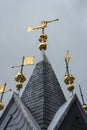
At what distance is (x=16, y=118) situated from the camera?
47.7 feet

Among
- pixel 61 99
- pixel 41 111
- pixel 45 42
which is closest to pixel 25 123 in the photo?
pixel 41 111

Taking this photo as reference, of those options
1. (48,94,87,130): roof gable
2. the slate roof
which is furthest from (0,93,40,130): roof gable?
(48,94,87,130): roof gable

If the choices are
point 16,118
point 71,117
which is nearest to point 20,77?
point 16,118

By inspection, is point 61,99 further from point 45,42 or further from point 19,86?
point 45,42

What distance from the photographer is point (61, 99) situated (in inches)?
653

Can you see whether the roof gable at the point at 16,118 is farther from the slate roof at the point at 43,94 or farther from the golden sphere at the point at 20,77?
the golden sphere at the point at 20,77

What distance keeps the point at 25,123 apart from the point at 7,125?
1396 mm

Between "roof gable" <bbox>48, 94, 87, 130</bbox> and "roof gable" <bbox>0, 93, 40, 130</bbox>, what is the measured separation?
908 millimetres

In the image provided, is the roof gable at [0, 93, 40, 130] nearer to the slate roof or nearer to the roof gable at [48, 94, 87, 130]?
the slate roof

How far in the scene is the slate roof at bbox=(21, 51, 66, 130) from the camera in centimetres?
1423

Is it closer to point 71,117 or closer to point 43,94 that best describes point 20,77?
point 43,94

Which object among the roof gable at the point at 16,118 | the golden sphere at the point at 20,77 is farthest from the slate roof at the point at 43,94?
the golden sphere at the point at 20,77

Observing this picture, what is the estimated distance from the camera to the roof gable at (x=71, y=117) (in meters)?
13.5

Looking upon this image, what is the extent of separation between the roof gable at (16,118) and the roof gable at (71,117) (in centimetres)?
91
